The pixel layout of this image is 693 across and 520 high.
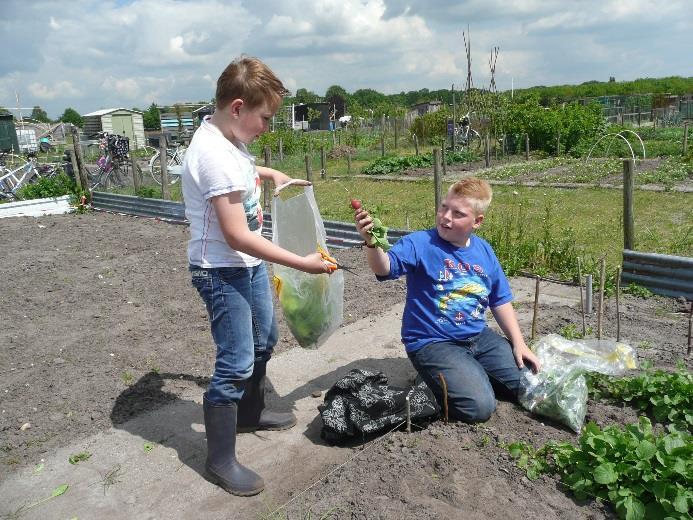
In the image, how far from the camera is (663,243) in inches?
293

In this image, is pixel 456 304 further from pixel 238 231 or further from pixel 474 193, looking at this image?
pixel 238 231

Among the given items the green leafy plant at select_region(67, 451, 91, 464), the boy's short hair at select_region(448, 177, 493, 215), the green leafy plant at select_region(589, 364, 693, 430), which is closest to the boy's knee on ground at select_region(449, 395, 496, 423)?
the green leafy plant at select_region(589, 364, 693, 430)

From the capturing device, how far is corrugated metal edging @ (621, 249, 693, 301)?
16.5 feet

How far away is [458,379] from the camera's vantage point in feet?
10.2

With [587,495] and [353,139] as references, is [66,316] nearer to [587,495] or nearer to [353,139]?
[587,495]

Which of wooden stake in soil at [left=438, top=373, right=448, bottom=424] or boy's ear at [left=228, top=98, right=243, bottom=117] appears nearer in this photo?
boy's ear at [left=228, top=98, right=243, bottom=117]

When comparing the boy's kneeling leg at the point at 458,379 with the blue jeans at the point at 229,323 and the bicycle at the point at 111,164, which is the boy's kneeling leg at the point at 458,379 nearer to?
the blue jeans at the point at 229,323

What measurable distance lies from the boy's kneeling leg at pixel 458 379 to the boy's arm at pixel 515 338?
278 millimetres

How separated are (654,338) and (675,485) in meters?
2.19

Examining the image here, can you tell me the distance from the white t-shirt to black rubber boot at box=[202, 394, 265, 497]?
69cm

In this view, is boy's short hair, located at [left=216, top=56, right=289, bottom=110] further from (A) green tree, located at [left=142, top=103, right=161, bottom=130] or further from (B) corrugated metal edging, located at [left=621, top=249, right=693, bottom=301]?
(A) green tree, located at [left=142, top=103, right=161, bottom=130]

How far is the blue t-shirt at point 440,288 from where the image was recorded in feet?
10.9

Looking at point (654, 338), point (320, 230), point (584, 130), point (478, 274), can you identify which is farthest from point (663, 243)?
point (584, 130)

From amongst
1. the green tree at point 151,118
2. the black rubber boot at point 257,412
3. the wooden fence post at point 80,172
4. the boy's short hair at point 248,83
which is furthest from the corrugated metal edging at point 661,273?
the green tree at point 151,118
